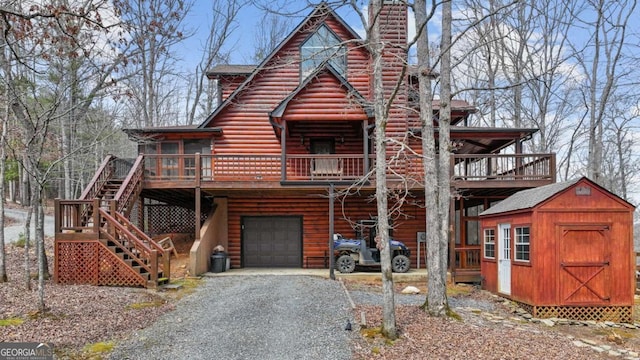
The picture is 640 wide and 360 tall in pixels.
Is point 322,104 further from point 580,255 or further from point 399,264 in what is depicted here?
point 580,255

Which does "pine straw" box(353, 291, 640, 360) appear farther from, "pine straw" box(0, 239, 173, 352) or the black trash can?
the black trash can

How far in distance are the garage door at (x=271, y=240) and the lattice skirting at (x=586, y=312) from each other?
8.85 m

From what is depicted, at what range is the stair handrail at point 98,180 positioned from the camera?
40.8 ft

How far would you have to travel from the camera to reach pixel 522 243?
36.8 feet

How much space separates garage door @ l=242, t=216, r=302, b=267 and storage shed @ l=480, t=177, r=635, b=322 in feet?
28.5

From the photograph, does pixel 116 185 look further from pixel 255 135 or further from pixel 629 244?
pixel 629 244

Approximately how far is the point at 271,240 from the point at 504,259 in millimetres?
8634

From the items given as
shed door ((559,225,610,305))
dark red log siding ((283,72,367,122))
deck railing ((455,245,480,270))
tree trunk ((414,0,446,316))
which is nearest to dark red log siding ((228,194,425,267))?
deck railing ((455,245,480,270))

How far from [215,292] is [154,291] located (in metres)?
1.48

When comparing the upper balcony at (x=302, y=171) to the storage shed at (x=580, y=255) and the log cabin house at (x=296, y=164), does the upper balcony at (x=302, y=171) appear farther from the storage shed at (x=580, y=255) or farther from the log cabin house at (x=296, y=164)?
the storage shed at (x=580, y=255)

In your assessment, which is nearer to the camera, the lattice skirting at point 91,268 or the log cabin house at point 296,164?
the lattice skirting at point 91,268

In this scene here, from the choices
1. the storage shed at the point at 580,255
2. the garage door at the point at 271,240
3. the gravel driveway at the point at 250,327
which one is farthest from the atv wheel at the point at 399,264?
the storage shed at the point at 580,255

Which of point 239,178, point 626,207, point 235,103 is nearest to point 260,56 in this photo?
point 235,103

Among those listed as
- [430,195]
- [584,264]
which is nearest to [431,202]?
[430,195]
